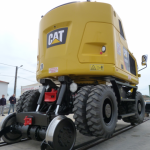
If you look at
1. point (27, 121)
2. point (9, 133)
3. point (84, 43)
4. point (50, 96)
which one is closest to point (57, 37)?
point (84, 43)

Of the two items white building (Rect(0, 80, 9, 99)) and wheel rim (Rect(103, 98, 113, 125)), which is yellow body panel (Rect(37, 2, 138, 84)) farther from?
white building (Rect(0, 80, 9, 99))

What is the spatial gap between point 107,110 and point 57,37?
221cm

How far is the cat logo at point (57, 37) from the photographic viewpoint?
3961 mm

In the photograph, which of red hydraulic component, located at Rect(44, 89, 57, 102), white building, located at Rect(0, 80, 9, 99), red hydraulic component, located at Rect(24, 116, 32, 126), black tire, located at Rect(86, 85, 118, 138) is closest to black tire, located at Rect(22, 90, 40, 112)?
red hydraulic component, located at Rect(44, 89, 57, 102)

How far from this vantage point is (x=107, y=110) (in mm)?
3639

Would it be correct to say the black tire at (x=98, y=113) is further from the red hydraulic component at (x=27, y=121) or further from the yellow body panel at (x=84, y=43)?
the red hydraulic component at (x=27, y=121)

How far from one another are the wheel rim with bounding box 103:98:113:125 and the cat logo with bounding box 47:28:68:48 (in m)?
1.83

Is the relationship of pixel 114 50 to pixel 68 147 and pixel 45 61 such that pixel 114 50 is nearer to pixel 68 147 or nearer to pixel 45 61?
pixel 45 61

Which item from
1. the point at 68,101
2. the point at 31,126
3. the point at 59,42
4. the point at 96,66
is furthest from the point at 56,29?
the point at 31,126

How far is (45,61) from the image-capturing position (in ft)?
13.8

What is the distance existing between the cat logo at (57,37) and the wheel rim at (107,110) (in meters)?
Result: 1.83

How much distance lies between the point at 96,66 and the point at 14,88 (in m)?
24.0

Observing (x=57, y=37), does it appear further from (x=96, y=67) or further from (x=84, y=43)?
(x=96, y=67)

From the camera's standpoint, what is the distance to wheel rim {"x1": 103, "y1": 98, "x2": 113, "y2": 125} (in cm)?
362
